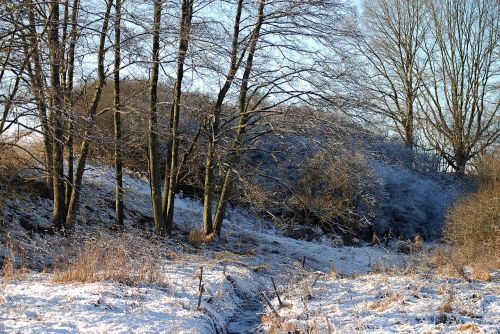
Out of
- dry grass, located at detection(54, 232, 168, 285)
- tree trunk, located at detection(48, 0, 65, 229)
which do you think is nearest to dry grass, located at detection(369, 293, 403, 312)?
dry grass, located at detection(54, 232, 168, 285)

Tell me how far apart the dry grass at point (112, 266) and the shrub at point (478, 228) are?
605cm

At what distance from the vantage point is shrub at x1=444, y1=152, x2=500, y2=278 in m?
11.4

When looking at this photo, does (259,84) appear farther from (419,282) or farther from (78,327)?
(78,327)

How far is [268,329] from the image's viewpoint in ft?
22.7

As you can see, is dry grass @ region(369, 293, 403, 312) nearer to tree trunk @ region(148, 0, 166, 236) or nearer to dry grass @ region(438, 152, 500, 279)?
dry grass @ region(438, 152, 500, 279)

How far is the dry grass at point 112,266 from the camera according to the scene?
25.6ft

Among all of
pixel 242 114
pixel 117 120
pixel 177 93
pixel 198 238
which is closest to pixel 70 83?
pixel 117 120

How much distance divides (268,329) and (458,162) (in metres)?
22.4

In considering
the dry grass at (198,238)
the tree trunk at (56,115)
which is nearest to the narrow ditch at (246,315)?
the tree trunk at (56,115)

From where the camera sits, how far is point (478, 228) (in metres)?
13.9

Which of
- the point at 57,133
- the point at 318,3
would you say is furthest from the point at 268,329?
the point at 318,3

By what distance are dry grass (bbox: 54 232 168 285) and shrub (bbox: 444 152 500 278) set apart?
6.05 m

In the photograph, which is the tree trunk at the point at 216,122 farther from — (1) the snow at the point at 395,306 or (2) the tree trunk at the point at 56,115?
(1) the snow at the point at 395,306

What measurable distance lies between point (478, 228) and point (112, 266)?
9.77m
